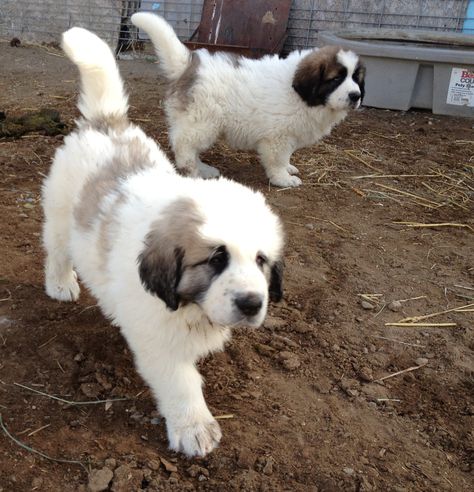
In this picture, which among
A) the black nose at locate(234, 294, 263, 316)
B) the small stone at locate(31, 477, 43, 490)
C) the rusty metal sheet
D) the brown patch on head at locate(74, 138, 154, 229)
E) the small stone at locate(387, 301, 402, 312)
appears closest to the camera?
the black nose at locate(234, 294, 263, 316)

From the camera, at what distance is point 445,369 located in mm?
2990

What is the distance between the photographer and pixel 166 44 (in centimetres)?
500

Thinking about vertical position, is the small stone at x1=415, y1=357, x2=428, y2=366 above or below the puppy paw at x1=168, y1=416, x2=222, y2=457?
above

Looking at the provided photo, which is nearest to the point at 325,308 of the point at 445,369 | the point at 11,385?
the point at 445,369

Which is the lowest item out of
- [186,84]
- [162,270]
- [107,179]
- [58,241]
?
[58,241]

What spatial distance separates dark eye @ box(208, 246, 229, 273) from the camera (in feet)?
6.60

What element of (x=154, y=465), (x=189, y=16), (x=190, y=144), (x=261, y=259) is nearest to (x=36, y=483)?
(x=154, y=465)

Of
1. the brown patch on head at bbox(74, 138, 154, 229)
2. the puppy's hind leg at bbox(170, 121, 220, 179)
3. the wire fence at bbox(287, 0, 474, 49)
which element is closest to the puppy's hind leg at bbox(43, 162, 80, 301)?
the brown patch on head at bbox(74, 138, 154, 229)

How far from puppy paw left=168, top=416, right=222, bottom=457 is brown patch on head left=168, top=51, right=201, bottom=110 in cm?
341

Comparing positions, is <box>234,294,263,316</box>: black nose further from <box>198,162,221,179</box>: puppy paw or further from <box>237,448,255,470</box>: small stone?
<box>198,162,221,179</box>: puppy paw

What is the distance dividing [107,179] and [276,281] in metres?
0.93

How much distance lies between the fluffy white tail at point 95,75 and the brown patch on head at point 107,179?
14.5 inches

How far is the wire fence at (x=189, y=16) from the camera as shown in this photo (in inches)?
359

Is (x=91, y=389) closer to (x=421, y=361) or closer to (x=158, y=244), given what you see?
(x=158, y=244)
